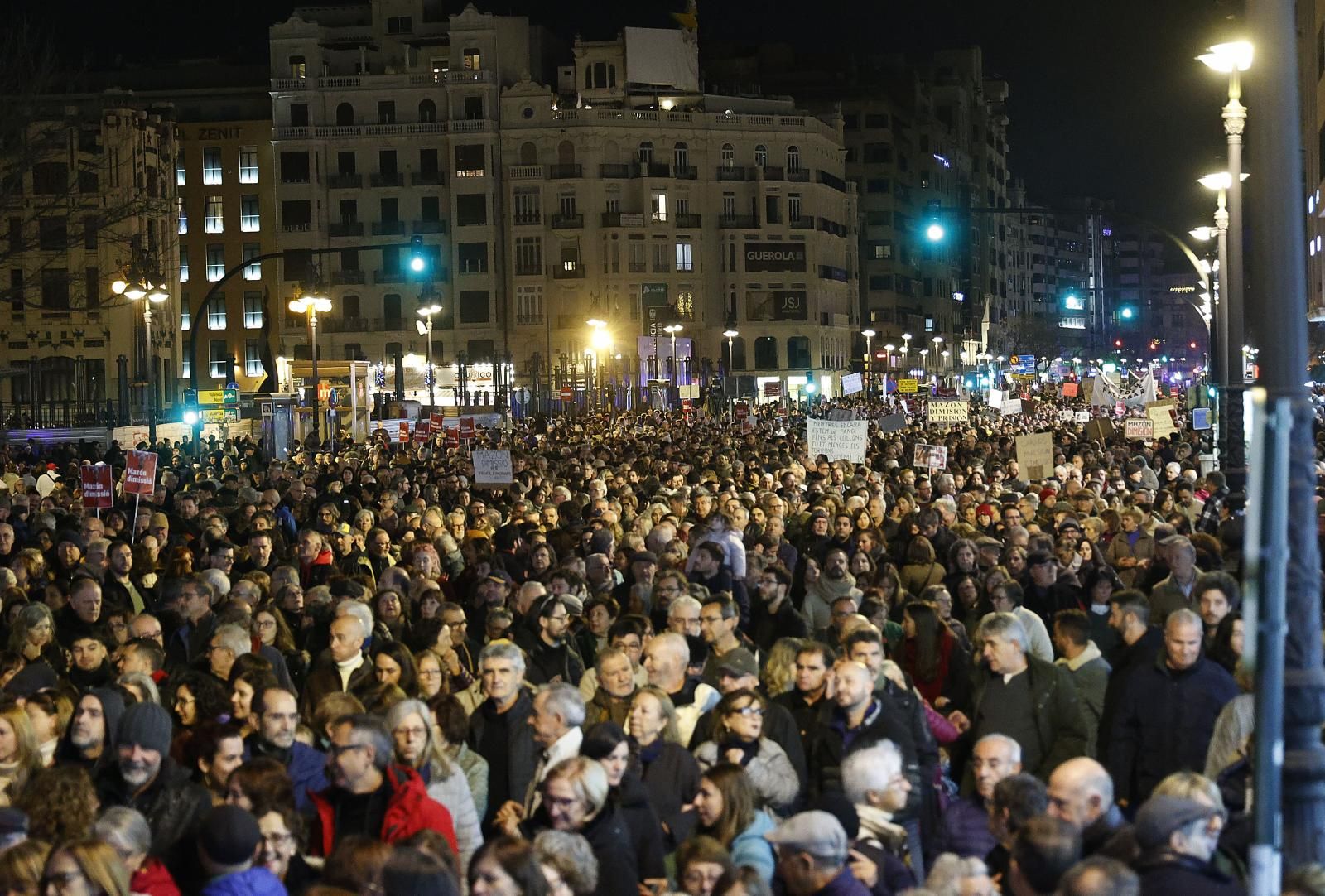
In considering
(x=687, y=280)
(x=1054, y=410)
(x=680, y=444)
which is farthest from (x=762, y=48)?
(x=680, y=444)

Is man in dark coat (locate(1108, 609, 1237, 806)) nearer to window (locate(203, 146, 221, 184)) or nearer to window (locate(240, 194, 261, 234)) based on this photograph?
window (locate(240, 194, 261, 234))

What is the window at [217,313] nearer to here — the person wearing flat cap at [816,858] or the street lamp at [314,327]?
the street lamp at [314,327]

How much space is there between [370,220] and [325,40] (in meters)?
8.84

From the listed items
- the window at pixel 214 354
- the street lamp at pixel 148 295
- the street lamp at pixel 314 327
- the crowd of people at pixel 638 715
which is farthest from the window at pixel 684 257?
the crowd of people at pixel 638 715

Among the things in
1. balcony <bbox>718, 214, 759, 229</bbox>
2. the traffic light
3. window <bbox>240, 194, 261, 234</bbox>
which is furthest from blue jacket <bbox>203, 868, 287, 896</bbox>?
window <bbox>240, 194, 261, 234</bbox>

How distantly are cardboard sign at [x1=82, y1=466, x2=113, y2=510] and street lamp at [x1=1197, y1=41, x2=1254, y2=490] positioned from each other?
35.1 feet

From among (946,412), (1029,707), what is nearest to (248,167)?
(946,412)

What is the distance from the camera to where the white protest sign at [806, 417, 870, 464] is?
26.2m

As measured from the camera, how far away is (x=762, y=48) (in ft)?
381

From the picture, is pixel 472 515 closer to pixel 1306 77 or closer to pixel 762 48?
pixel 1306 77

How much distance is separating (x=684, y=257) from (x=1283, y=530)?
87037 mm

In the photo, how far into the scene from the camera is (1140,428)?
3022cm

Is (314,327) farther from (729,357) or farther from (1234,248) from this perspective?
(729,357)

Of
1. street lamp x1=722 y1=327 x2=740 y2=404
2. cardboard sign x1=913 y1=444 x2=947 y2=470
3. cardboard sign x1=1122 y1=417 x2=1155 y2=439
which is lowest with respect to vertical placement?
cardboard sign x1=913 y1=444 x2=947 y2=470
